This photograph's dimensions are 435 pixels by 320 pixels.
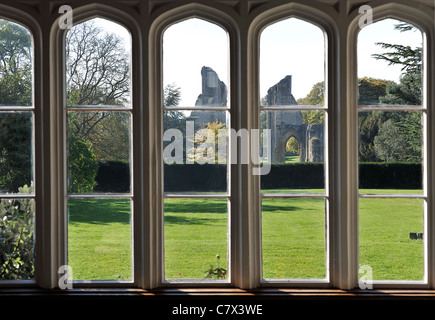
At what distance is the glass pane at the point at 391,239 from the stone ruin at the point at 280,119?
1.69 feet

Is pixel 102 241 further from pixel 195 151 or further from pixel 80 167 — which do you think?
pixel 195 151

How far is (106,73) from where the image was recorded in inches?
132

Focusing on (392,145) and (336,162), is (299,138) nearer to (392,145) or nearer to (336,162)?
(336,162)

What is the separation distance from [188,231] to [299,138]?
1.00 m

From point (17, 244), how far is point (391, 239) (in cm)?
256

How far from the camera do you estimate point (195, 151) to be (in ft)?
11.0

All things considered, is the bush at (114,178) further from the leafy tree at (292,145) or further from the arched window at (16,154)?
the leafy tree at (292,145)

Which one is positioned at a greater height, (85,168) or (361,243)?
(85,168)

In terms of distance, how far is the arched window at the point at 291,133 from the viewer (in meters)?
3.33

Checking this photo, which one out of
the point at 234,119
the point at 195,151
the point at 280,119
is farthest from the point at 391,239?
the point at 195,151

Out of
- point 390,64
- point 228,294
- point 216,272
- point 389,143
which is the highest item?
point 390,64
